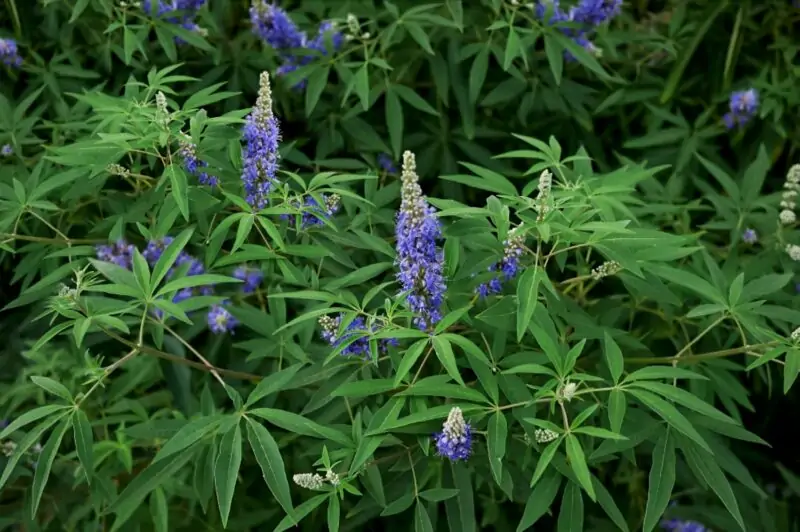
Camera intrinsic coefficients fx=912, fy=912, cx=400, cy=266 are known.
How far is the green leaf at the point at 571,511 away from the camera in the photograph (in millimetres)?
1787

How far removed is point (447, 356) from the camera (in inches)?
65.5

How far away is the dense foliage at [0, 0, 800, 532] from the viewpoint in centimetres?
180

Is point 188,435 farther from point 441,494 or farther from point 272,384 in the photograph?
point 441,494

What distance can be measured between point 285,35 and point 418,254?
1.43 m

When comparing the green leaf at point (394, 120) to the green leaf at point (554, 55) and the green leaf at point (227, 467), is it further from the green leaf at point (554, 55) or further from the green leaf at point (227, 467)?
the green leaf at point (227, 467)

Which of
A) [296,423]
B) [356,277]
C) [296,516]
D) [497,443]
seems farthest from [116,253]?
[497,443]

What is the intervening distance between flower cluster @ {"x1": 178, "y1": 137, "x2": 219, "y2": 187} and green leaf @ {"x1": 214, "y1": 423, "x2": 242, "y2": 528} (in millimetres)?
597

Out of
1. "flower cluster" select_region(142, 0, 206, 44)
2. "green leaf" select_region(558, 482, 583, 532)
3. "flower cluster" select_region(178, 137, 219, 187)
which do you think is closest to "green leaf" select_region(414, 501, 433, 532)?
"green leaf" select_region(558, 482, 583, 532)

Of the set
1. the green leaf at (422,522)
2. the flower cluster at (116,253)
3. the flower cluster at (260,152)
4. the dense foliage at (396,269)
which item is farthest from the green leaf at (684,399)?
the flower cluster at (116,253)

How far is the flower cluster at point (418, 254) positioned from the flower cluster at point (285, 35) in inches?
52.6

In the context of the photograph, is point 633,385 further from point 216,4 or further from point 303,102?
point 216,4

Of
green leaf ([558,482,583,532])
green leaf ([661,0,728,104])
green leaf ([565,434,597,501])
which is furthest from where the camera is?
green leaf ([661,0,728,104])

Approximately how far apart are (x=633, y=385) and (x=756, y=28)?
214 centimetres

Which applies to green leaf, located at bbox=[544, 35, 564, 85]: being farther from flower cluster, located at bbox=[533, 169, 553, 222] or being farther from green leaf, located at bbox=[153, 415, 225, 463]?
green leaf, located at bbox=[153, 415, 225, 463]
